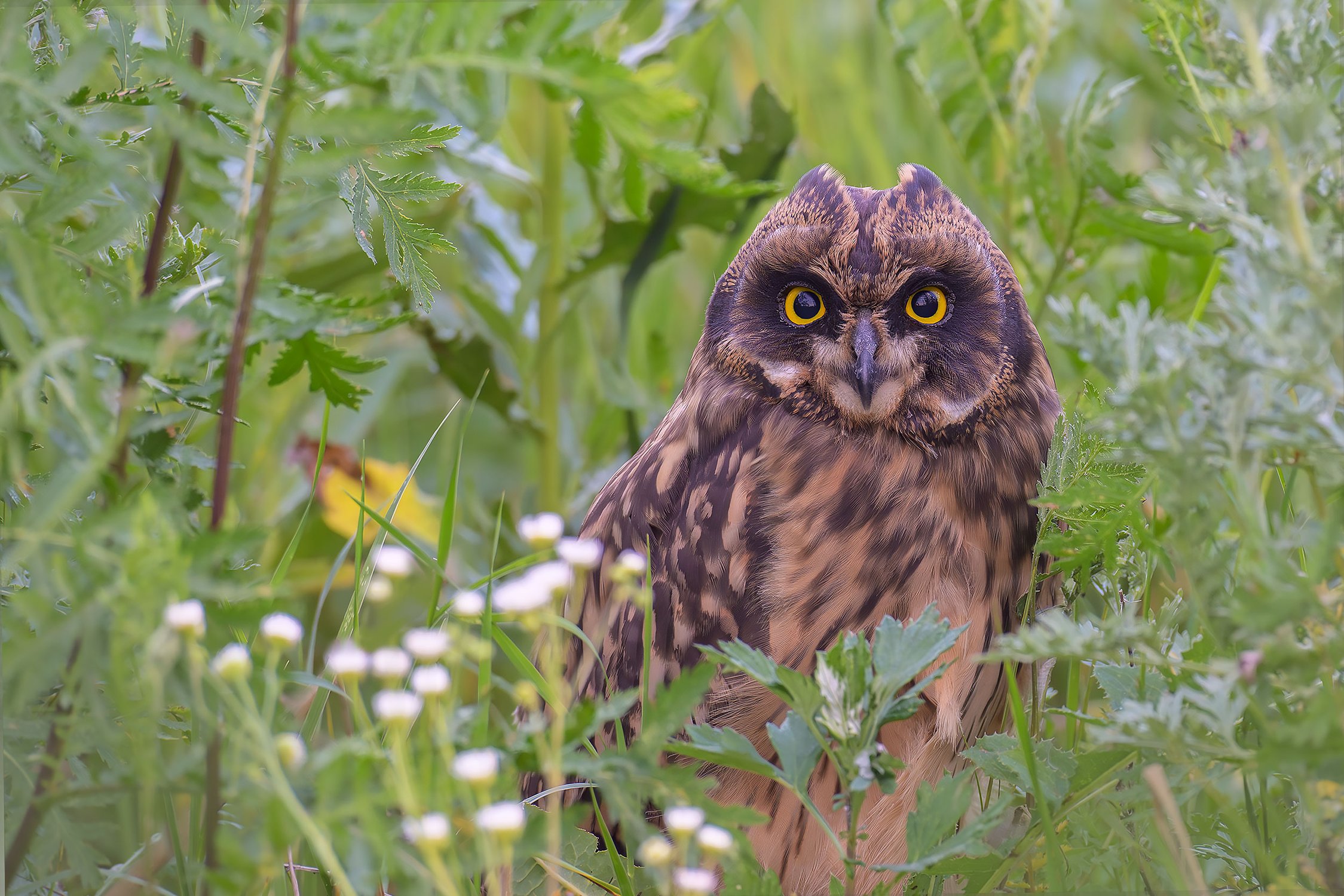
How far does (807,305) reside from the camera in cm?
196

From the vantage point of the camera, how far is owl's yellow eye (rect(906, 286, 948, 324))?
1.92 meters

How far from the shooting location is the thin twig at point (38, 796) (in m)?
1.12

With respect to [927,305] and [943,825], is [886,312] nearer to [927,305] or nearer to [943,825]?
[927,305]

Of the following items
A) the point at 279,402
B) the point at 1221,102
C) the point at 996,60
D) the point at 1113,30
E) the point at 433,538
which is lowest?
the point at 433,538

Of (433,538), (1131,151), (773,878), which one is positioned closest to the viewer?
(773,878)

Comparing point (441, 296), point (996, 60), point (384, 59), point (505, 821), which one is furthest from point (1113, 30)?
point (505, 821)

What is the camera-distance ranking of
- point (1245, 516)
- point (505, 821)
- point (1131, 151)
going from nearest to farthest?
1. point (505, 821)
2. point (1245, 516)
3. point (1131, 151)

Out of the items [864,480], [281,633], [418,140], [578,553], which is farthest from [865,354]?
[281,633]

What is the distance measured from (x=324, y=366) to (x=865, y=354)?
2.72 ft

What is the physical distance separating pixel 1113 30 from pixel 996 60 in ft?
7.28

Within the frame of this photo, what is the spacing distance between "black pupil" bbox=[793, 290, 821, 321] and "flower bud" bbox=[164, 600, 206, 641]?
1.24 metres

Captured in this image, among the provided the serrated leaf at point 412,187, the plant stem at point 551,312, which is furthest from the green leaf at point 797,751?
the plant stem at point 551,312

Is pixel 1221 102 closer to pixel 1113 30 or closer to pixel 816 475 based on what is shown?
pixel 816 475

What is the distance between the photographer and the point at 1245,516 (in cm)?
101
